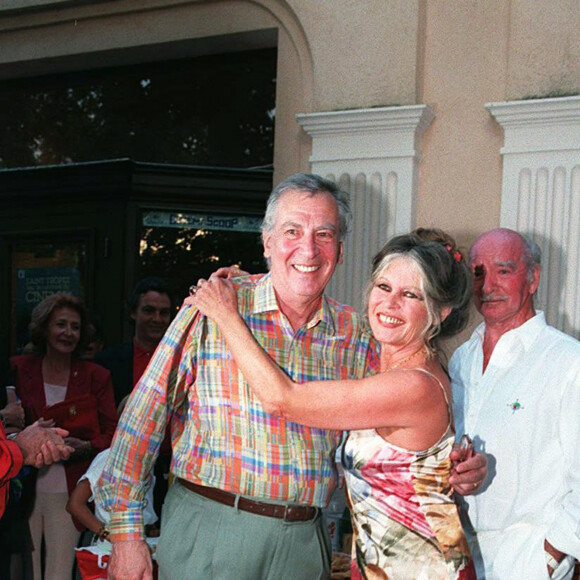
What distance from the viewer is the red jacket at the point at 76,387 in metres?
4.61

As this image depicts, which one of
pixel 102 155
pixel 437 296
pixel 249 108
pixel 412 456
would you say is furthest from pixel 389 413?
pixel 102 155

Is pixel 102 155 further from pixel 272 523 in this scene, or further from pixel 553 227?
pixel 272 523

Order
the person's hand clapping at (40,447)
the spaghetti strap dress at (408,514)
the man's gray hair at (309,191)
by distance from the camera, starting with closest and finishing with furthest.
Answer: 1. the spaghetti strap dress at (408,514)
2. the man's gray hair at (309,191)
3. the person's hand clapping at (40,447)

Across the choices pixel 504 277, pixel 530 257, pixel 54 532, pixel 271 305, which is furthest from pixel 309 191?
pixel 54 532

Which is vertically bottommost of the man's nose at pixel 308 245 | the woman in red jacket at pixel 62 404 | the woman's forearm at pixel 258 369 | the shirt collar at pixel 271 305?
the woman in red jacket at pixel 62 404

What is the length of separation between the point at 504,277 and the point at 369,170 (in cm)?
153

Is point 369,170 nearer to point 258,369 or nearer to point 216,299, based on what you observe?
point 216,299

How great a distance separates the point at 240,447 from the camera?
8.30 ft

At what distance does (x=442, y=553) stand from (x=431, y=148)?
9.10ft

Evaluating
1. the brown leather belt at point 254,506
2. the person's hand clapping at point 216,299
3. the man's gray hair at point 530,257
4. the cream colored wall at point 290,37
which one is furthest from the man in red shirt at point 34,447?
the cream colored wall at point 290,37

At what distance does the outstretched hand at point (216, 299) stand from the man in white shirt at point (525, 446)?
1.12 metres

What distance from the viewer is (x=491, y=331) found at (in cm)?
347

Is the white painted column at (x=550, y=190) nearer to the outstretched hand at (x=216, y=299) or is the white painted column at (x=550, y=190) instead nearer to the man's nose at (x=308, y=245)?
the man's nose at (x=308, y=245)

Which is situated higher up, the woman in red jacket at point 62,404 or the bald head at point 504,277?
the bald head at point 504,277
